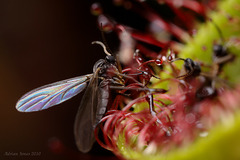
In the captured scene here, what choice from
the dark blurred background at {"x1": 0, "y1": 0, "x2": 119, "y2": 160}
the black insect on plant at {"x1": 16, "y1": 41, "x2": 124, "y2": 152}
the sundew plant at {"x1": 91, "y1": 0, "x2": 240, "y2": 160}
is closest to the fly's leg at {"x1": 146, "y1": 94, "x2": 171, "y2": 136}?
the sundew plant at {"x1": 91, "y1": 0, "x2": 240, "y2": 160}

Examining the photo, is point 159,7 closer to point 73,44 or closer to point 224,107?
point 73,44

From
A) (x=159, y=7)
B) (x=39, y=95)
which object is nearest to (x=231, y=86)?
(x=39, y=95)

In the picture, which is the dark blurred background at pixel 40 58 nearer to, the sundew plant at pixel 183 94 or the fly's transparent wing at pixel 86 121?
the sundew plant at pixel 183 94

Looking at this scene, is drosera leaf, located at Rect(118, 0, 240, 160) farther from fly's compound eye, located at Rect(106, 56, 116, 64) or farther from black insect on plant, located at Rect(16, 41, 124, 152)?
fly's compound eye, located at Rect(106, 56, 116, 64)

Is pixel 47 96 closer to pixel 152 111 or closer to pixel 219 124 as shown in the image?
pixel 152 111

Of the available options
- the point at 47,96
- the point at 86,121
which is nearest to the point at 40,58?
the point at 47,96

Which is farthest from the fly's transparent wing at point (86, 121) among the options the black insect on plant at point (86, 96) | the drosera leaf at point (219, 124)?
the drosera leaf at point (219, 124)
